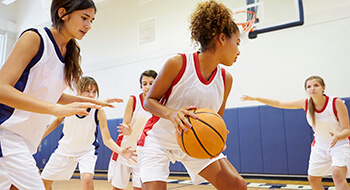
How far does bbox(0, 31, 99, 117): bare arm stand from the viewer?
1184 mm

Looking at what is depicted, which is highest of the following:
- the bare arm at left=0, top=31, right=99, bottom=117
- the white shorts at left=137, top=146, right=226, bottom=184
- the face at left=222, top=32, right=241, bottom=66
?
the face at left=222, top=32, right=241, bottom=66

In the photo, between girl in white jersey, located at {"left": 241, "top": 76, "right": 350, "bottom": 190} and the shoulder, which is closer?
the shoulder

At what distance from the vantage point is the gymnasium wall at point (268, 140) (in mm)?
4812

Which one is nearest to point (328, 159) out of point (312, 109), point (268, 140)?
point (312, 109)

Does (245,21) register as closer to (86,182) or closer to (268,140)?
(268,140)

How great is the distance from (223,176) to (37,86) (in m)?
1.17

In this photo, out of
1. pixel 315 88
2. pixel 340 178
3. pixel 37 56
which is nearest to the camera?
pixel 37 56

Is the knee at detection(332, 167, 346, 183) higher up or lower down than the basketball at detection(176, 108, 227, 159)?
lower down

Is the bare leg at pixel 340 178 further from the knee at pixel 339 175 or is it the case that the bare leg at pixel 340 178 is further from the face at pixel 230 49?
the face at pixel 230 49

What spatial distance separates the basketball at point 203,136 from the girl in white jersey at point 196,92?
0.18m

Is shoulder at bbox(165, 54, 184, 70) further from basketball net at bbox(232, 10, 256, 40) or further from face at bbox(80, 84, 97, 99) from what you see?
basketball net at bbox(232, 10, 256, 40)

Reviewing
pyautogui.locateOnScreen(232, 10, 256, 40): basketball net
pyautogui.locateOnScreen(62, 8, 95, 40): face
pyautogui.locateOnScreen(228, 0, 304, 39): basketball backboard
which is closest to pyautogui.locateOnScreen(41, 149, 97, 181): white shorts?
pyautogui.locateOnScreen(62, 8, 95, 40): face

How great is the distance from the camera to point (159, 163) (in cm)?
157

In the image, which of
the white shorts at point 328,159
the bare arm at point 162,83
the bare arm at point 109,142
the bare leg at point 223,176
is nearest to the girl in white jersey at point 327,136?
the white shorts at point 328,159
